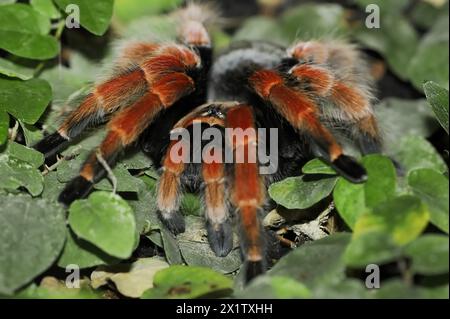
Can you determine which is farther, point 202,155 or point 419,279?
point 202,155

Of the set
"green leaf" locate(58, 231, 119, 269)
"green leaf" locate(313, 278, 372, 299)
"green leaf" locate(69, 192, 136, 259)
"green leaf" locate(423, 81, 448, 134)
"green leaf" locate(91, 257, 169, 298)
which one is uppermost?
"green leaf" locate(423, 81, 448, 134)

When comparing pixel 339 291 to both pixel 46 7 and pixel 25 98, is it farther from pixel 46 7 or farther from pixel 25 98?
pixel 46 7

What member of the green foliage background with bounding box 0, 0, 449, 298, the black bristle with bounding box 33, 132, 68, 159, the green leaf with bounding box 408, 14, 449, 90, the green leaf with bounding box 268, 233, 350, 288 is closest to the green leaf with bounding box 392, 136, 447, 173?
the green foliage background with bounding box 0, 0, 449, 298

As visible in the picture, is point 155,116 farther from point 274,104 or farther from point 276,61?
point 276,61

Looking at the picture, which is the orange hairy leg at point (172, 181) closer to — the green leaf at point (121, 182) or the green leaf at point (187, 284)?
the green leaf at point (121, 182)

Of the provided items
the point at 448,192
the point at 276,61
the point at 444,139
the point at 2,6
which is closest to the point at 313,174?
the point at 448,192

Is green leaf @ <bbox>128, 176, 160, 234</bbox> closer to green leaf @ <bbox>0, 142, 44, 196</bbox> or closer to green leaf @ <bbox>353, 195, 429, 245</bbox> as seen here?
green leaf @ <bbox>0, 142, 44, 196</bbox>

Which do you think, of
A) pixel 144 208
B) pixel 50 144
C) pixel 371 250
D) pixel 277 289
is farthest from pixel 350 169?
pixel 50 144

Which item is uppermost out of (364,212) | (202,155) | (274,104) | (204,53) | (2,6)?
(2,6)
